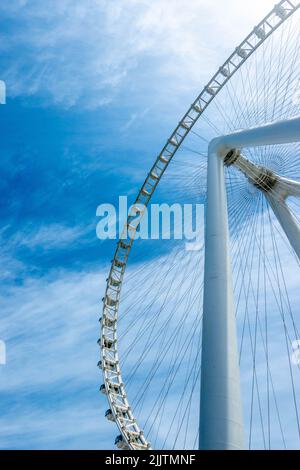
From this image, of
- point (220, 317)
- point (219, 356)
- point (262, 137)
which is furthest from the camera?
point (262, 137)

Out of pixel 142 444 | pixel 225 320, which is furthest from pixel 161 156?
pixel 225 320

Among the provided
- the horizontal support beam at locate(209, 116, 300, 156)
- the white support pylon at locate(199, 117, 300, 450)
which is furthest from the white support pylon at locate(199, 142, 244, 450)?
the horizontal support beam at locate(209, 116, 300, 156)

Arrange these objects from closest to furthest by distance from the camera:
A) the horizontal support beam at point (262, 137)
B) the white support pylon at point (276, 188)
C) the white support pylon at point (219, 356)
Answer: the white support pylon at point (219, 356), the horizontal support beam at point (262, 137), the white support pylon at point (276, 188)

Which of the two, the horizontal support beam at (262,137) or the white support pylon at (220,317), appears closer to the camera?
the white support pylon at (220,317)

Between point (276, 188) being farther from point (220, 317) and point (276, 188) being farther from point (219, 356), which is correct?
point (219, 356)

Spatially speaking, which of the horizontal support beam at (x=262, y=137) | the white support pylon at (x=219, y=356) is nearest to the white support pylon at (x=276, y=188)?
the horizontal support beam at (x=262, y=137)

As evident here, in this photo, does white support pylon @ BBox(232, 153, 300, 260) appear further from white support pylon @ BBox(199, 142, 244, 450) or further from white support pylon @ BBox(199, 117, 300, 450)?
white support pylon @ BBox(199, 142, 244, 450)

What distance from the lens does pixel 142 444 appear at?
27672 millimetres

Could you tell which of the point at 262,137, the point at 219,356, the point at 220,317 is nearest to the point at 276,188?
the point at 262,137

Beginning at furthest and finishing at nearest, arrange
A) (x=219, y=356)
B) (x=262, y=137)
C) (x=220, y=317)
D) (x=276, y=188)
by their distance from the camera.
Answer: (x=276, y=188), (x=262, y=137), (x=220, y=317), (x=219, y=356)

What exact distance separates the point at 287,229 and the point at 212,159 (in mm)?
4215

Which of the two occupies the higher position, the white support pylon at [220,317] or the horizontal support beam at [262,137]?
the horizontal support beam at [262,137]

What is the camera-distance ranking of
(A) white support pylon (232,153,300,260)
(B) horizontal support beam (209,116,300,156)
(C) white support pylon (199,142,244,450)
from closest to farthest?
(C) white support pylon (199,142,244,450) < (B) horizontal support beam (209,116,300,156) < (A) white support pylon (232,153,300,260)

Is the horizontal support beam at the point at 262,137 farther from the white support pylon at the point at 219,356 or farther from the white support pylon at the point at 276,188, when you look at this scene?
the white support pylon at the point at 219,356
